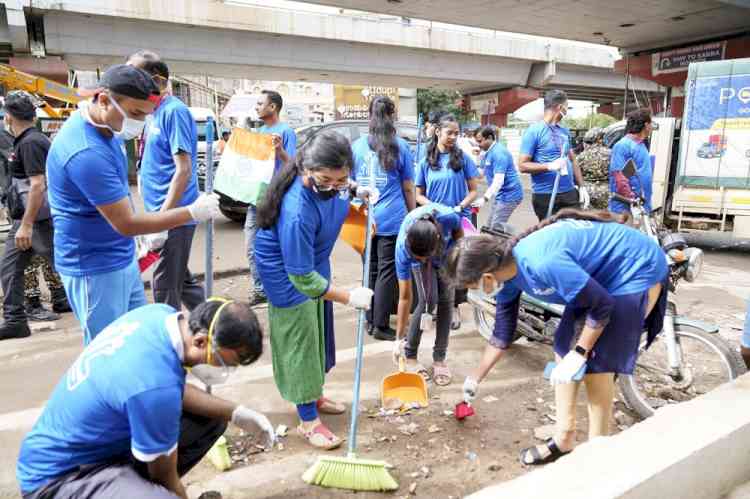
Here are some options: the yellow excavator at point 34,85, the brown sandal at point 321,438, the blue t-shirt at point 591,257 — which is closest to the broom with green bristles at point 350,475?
the brown sandal at point 321,438

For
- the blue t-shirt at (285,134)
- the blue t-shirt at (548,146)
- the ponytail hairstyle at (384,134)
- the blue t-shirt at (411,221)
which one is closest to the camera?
the blue t-shirt at (411,221)

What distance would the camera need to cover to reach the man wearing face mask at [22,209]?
4008 mm

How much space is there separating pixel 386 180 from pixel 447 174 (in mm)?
661

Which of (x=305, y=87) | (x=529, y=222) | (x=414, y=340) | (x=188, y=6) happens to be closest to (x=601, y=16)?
(x=529, y=222)

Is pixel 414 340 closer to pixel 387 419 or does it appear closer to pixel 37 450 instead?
pixel 387 419

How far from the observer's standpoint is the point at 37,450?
1.72 meters

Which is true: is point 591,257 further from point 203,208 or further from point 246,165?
point 246,165

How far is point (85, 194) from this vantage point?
Answer: 2.29 m

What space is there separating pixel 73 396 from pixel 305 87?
155ft

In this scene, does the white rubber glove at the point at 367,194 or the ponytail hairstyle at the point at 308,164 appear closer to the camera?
the ponytail hairstyle at the point at 308,164

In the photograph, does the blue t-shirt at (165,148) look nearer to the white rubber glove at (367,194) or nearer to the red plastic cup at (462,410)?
the white rubber glove at (367,194)

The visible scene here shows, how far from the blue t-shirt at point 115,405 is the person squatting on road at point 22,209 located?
112 inches

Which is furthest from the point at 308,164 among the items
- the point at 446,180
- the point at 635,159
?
the point at 635,159

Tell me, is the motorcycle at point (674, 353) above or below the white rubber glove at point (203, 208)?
below
